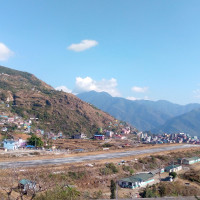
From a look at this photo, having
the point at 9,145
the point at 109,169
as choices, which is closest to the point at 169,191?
the point at 109,169

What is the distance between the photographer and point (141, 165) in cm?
3562

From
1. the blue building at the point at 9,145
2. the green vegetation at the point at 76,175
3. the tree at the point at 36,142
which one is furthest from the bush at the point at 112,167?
the blue building at the point at 9,145

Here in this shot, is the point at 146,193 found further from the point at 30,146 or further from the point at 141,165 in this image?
the point at 30,146

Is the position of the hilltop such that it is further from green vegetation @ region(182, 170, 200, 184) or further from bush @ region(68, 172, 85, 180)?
green vegetation @ region(182, 170, 200, 184)

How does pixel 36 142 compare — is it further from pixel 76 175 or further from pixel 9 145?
pixel 76 175

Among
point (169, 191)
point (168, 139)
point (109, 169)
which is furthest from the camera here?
point (168, 139)

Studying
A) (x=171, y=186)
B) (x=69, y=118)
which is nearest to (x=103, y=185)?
(x=171, y=186)

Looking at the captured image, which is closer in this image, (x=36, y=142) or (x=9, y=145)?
(x=9, y=145)

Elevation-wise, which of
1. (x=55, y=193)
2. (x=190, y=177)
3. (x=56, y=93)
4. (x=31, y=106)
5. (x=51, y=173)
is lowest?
(x=190, y=177)

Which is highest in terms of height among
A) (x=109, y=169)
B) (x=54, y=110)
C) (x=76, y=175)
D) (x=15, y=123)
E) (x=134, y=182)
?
(x=54, y=110)

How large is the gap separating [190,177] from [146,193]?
12.2m

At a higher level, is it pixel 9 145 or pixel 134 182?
pixel 9 145

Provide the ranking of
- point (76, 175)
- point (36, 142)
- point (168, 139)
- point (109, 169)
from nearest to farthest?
point (76, 175) < point (109, 169) < point (36, 142) < point (168, 139)

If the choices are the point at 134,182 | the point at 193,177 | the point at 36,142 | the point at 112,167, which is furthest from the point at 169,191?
the point at 36,142
